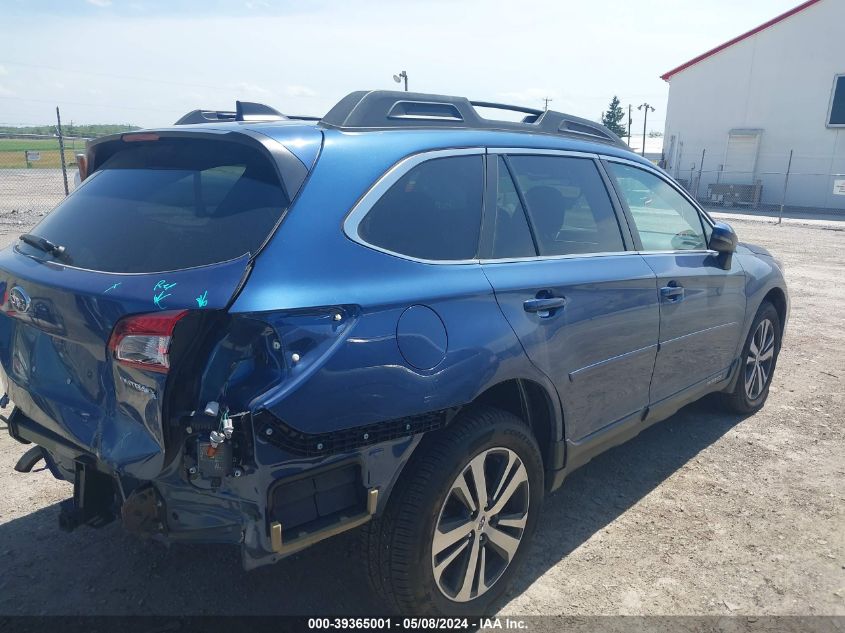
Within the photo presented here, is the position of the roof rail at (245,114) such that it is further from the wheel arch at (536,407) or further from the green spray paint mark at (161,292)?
the wheel arch at (536,407)

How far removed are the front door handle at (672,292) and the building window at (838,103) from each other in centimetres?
2841

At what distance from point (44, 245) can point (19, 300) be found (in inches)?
8.9

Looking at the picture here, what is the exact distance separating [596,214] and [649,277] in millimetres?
435

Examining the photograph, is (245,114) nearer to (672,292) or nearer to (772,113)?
(672,292)

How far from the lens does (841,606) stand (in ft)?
9.32

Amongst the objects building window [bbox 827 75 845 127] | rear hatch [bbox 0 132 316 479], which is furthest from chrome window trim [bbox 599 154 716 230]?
building window [bbox 827 75 845 127]

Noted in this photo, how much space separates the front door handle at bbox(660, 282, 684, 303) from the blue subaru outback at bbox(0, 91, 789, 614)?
15.2 inches

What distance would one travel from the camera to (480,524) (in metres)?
2.61

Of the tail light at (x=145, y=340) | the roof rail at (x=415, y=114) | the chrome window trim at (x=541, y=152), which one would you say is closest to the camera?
the tail light at (x=145, y=340)

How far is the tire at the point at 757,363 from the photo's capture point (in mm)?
4755

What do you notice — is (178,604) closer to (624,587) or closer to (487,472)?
(487,472)

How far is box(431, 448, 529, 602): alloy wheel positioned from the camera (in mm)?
2482

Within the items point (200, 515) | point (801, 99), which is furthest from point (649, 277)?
point (801, 99)

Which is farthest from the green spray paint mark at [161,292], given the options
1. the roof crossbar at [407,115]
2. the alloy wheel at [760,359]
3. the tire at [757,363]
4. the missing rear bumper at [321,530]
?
the alloy wheel at [760,359]
